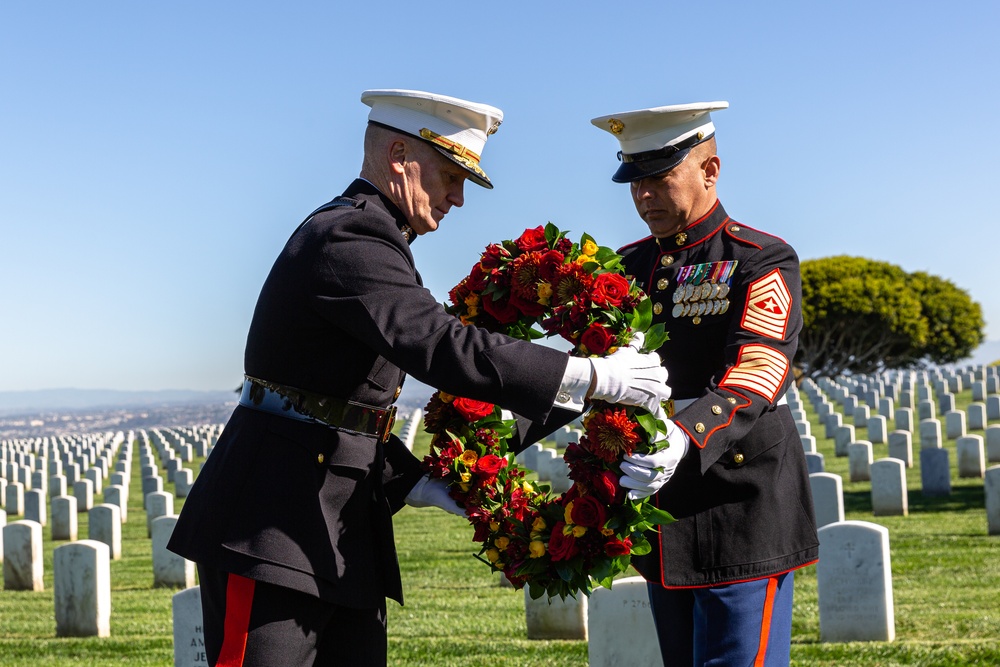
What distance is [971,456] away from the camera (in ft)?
57.9

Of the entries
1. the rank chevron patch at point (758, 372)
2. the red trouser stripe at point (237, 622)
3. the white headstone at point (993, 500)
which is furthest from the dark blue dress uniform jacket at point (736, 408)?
the white headstone at point (993, 500)

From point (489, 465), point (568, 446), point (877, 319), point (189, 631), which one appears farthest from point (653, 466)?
point (877, 319)

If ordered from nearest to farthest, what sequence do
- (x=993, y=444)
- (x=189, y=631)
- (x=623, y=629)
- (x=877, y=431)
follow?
(x=623, y=629), (x=189, y=631), (x=993, y=444), (x=877, y=431)

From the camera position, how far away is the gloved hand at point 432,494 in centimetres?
371

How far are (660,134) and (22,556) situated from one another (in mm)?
11554

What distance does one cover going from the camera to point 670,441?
126 inches

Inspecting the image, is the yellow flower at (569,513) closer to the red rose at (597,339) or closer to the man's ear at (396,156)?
the red rose at (597,339)

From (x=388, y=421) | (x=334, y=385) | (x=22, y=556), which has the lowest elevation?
(x=22, y=556)

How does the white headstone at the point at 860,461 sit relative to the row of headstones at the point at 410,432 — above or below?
below

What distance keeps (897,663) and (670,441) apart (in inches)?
173

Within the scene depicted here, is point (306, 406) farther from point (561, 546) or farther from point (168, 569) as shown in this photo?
point (168, 569)

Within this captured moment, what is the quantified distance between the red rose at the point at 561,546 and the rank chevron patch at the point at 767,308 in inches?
34.2

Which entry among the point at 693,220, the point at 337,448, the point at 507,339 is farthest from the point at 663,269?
the point at 337,448

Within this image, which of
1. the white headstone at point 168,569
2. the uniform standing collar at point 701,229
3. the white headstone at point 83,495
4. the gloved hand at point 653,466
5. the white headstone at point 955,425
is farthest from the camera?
the white headstone at point 955,425
